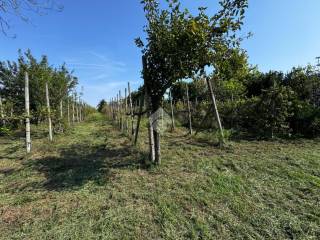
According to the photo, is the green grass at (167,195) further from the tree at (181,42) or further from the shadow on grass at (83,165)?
the tree at (181,42)

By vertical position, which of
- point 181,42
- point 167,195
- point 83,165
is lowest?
point 167,195

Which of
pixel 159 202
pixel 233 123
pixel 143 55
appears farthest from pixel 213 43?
pixel 233 123

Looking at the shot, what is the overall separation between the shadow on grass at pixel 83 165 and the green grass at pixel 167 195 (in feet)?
0.07

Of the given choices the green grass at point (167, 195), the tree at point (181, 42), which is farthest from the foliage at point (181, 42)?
the green grass at point (167, 195)

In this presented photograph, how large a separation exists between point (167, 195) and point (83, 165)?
261 cm

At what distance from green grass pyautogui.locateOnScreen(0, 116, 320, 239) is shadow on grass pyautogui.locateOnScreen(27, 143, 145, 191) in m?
0.02

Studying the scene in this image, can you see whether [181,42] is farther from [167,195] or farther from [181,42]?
[167,195]

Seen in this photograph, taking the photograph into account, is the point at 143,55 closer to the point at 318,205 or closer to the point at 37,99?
the point at 318,205

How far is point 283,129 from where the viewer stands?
7.77 metres

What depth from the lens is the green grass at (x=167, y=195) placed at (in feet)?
9.44

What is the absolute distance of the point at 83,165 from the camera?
5.53m

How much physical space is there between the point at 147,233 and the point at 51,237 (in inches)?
45.1

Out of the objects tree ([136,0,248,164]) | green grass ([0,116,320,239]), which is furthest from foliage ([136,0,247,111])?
green grass ([0,116,320,239])

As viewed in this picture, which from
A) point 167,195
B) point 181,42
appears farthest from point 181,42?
point 167,195
